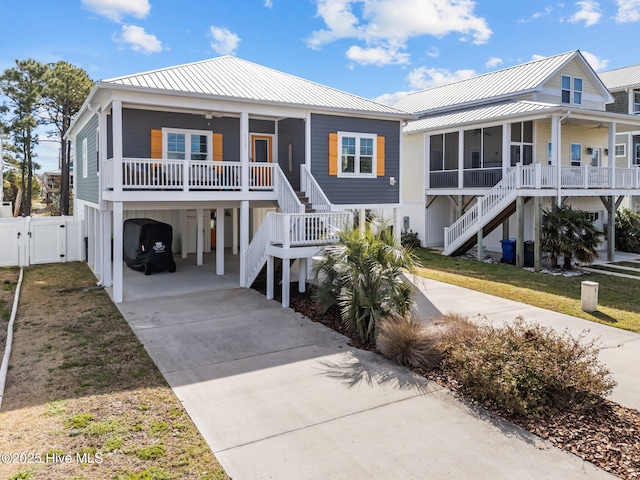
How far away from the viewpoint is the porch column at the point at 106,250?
1352 centimetres

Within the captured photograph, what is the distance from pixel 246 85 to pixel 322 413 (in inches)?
448

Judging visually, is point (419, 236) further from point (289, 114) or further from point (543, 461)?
point (543, 461)

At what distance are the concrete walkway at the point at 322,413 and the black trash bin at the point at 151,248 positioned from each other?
18.9 feet

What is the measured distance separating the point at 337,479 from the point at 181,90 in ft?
34.7

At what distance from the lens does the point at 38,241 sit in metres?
17.9

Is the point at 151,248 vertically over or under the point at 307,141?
under

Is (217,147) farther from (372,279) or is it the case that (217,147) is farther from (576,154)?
(576,154)

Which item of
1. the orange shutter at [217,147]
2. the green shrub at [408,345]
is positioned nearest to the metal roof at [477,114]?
the orange shutter at [217,147]

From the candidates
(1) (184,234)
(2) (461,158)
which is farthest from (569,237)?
(1) (184,234)

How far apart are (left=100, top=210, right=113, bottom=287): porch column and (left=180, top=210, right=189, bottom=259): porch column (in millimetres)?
5676

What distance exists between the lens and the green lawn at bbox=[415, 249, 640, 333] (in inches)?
439

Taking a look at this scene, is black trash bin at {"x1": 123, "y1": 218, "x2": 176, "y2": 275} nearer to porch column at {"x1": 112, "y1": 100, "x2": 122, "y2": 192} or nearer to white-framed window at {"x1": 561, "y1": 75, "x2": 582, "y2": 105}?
porch column at {"x1": 112, "y1": 100, "x2": 122, "y2": 192}

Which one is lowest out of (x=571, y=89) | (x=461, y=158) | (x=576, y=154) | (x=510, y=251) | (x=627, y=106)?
(x=510, y=251)

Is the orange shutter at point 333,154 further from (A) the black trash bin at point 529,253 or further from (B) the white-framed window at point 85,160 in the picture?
(B) the white-framed window at point 85,160
